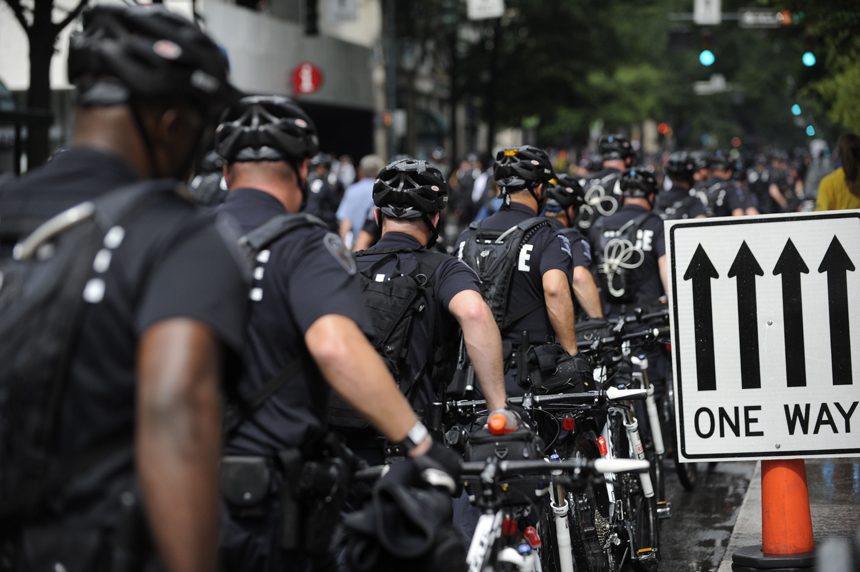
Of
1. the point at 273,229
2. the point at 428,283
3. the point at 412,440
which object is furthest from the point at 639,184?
the point at 412,440

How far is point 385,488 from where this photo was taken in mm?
2914

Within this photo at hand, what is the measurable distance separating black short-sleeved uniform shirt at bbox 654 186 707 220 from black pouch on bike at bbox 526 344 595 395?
5632mm

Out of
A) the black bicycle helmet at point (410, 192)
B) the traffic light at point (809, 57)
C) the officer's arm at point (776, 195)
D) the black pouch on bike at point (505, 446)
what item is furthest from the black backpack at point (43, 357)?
the officer's arm at point (776, 195)

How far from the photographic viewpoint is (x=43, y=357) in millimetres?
2184

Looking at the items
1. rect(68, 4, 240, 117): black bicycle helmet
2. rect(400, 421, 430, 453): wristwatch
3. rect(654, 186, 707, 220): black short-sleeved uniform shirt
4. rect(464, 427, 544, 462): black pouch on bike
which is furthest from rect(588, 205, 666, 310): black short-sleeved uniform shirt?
rect(68, 4, 240, 117): black bicycle helmet

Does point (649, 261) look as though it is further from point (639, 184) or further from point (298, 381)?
point (298, 381)

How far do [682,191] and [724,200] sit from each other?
2042mm

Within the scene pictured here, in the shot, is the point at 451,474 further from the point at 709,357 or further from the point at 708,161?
the point at 708,161

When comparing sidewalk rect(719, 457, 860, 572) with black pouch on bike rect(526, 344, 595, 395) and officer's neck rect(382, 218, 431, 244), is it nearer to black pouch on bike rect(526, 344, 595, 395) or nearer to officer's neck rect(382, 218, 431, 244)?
black pouch on bike rect(526, 344, 595, 395)

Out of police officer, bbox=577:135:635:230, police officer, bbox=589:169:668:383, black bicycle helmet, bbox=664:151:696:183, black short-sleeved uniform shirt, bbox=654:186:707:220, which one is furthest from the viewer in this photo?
black bicycle helmet, bbox=664:151:696:183

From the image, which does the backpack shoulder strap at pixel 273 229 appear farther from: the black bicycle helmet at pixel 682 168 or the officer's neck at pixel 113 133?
the black bicycle helmet at pixel 682 168

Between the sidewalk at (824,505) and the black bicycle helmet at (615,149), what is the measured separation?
3.94m

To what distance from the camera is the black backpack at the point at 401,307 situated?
178 inches

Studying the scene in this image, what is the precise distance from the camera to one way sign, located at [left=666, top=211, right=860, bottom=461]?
16.8 ft
